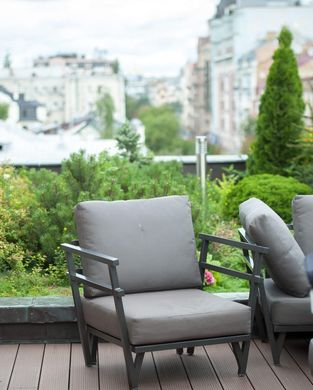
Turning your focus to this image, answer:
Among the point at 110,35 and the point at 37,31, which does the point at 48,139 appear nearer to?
the point at 37,31

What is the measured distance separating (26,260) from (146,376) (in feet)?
5.57

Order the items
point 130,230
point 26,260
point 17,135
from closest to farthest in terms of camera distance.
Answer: point 130,230
point 26,260
point 17,135

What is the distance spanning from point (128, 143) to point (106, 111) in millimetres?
63770

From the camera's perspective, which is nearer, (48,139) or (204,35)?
(48,139)

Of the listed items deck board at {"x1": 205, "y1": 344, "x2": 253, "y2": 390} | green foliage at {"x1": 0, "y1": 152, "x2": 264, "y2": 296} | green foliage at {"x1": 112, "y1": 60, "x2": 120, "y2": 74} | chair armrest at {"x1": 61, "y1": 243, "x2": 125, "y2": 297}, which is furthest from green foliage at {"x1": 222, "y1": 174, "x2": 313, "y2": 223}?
green foliage at {"x1": 112, "y1": 60, "x2": 120, "y2": 74}

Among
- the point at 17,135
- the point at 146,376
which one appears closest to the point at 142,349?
the point at 146,376

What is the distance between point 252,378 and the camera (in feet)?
13.1

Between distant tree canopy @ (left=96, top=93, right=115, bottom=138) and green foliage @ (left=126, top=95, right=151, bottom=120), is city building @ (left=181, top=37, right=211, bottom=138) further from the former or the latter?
distant tree canopy @ (left=96, top=93, right=115, bottom=138)

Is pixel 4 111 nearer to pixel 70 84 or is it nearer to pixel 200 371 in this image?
pixel 70 84

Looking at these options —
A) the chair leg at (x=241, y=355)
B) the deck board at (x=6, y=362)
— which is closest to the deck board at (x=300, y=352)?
the chair leg at (x=241, y=355)

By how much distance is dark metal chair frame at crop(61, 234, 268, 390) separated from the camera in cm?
377

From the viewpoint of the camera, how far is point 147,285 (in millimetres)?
4250

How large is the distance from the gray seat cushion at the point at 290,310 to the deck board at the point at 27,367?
114 cm

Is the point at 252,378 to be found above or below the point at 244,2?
below
